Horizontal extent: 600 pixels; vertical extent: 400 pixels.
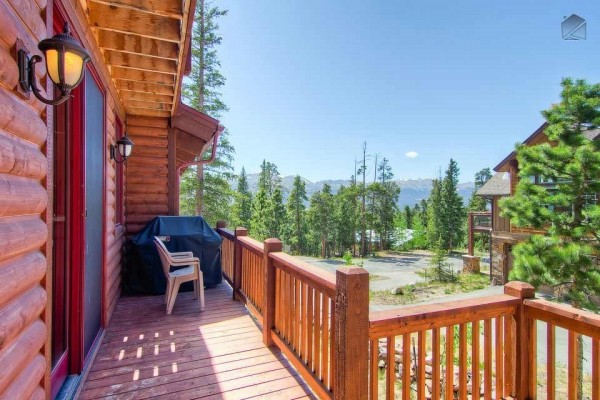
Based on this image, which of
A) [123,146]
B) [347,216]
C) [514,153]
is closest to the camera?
[123,146]

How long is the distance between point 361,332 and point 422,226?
36129mm

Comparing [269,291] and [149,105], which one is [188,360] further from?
[149,105]

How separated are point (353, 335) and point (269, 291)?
1383 millimetres

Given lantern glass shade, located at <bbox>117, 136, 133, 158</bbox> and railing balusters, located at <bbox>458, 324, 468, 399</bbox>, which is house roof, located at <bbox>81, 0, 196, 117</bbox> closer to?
lantern glass shade, located at <bbox>117, 136, 133, 158</bbox>

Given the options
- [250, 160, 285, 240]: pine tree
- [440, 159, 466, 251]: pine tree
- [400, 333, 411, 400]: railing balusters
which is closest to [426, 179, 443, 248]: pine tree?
[440, 159, 466, 251]: pine tree

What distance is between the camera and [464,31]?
10.5 m

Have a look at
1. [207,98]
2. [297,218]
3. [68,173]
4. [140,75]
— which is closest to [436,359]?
[68,173]

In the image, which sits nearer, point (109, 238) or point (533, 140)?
point (109, 238)

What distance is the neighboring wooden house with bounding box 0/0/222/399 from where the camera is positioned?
111 centimetres

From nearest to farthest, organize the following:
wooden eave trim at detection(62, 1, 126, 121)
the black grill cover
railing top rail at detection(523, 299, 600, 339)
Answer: railing top rail at detection(523, 299, 600, 339), wooden eave trim at detection(62, 1, 126, 121), the black grill cover

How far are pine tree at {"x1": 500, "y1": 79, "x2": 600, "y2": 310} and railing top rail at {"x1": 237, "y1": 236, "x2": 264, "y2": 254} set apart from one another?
656cm

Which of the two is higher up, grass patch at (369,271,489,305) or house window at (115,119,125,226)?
house window at (115,119,125,226)

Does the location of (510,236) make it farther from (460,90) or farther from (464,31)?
(460,90)

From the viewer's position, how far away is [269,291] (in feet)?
9.30
